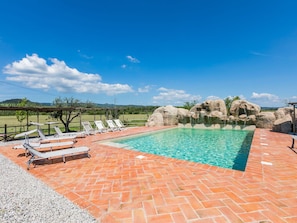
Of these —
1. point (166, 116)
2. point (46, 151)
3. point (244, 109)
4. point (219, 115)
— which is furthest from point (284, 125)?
point (46, 151)

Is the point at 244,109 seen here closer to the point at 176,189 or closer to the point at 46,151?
the point at 176,189

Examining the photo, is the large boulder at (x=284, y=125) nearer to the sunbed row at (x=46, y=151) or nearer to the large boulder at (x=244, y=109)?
the large boulder at (x=244, y=109)

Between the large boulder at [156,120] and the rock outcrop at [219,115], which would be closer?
the rock outcrop at [219,115]

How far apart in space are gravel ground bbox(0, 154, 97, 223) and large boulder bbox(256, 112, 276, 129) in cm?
1529

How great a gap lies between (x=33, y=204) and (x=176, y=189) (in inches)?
98.3

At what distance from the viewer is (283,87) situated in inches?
675

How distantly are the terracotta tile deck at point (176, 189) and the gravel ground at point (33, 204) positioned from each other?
6.1 inches

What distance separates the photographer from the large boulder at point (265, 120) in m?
13.1

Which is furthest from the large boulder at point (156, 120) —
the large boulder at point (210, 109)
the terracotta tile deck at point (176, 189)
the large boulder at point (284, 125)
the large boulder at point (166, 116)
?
the terracotta tile deck at point (176, 189)

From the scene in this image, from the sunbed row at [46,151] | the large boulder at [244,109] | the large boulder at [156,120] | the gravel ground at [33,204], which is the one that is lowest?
the gravel ground at [33,204]

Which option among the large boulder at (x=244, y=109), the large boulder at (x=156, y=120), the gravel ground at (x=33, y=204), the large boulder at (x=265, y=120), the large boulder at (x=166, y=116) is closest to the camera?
the gravel ground at (x=33, y=204)

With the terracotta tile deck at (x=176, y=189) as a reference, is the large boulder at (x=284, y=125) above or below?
above

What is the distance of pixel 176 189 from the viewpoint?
10.1 feet

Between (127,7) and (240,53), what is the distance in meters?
11.1
